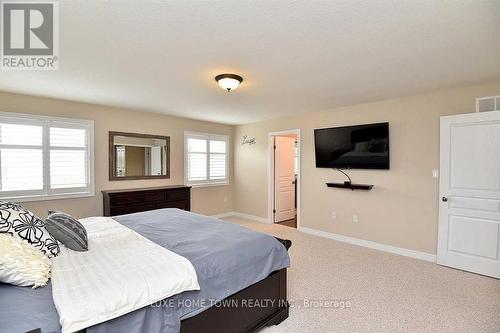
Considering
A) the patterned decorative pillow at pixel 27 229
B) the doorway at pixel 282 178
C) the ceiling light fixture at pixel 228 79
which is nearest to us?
the patterned decorative pillow at pixel 27 229

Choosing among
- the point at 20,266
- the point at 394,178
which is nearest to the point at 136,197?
the point at 20,266

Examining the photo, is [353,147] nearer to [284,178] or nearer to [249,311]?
[284,178]

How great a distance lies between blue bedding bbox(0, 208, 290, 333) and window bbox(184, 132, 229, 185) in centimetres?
279

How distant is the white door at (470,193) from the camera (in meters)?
3.01

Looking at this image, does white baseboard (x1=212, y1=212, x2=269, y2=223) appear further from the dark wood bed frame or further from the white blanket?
the white blanket

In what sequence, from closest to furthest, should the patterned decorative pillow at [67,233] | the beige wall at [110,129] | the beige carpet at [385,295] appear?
the patterned decorative pillow at [67,233] → the beige carpet at [385,295] → the beige wall at [110,129]

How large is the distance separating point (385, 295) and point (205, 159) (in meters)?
4.34

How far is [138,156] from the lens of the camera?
15.9ft

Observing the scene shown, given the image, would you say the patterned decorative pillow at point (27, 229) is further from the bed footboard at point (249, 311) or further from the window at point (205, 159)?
the window at point (205, 159)

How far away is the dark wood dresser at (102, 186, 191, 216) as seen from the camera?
13.4ft

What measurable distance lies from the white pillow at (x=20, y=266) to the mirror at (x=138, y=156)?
3.30 meters

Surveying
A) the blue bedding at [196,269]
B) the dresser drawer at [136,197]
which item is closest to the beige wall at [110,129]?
the dresser drawer at [136,197]

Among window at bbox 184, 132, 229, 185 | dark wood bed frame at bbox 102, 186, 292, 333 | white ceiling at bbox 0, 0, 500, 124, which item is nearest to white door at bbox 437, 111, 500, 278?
white ceiling at bbox 0, 0, 500, 124

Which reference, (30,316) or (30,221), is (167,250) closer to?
(30,316)
